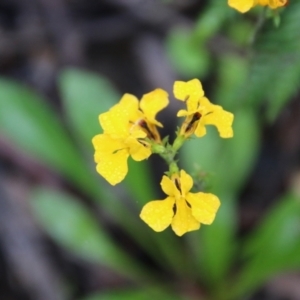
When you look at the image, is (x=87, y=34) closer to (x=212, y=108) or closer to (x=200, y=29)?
(x=200, y=29)

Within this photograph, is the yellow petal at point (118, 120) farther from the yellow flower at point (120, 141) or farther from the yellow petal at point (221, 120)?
the yellow petal at point (221, 120)

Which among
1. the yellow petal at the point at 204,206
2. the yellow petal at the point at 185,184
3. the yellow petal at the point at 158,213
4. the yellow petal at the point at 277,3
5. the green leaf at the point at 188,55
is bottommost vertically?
the yellow petal at the point at 158,213

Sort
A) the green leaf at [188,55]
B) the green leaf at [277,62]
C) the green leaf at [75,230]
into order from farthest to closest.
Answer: the green leaf at [188,55] < the green leaf at [75,230] < the green leaf at [277,62]

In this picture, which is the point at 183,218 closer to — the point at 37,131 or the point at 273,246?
the point at 273,246

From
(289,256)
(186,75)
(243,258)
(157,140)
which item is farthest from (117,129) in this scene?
(186,75)

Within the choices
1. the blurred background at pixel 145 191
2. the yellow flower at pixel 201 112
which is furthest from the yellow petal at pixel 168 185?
the blurred background at pixel 145 191

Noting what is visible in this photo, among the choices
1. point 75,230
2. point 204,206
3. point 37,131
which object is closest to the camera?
point 204,206

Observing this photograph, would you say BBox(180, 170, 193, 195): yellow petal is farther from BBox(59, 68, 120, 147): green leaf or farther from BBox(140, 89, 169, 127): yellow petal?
BBox(59, 68, 120, 147): green leaf

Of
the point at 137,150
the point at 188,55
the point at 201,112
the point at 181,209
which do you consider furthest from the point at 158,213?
the point at 188,55
